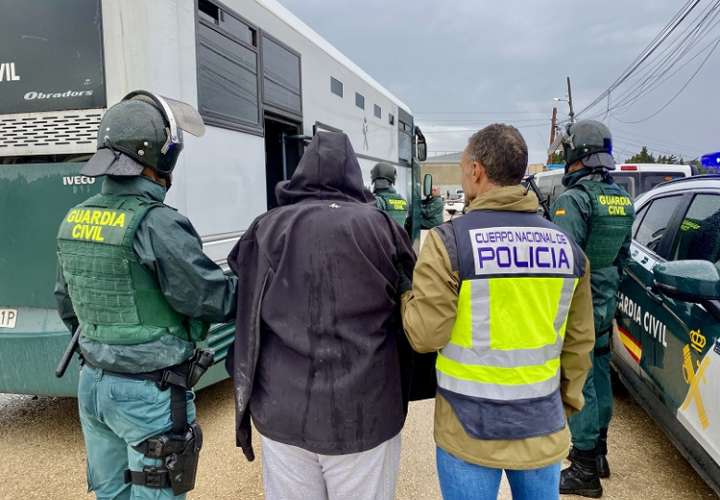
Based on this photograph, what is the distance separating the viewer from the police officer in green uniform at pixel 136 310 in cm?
206

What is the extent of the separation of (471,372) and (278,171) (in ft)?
15.4

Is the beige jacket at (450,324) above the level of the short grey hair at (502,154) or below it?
below

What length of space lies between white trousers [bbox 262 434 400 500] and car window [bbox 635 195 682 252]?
3.01 m

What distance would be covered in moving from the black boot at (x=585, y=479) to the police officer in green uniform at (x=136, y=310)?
2209 millimetres

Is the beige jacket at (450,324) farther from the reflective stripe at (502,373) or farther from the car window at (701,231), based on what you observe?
the car window at (701,231)

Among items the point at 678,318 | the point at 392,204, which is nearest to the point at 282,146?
the point at 392,204

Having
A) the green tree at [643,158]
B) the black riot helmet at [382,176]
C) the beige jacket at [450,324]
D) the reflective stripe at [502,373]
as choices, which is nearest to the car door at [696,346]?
the beige jacket at [450,324]

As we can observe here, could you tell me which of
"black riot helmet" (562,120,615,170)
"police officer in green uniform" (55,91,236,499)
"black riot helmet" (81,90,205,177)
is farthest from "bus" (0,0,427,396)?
"black riot helmet" (562,120,615,170)

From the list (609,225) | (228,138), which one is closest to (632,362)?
(609,225)

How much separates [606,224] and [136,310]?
8.36 ft

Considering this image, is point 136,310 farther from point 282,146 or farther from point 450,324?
point 282,146

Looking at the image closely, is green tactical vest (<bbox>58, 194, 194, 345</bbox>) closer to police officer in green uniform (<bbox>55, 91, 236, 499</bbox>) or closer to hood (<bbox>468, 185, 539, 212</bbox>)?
police officer in green uniform (<bbox>55, 91, 236, 499</bbox>)

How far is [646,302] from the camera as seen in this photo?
3.55 m

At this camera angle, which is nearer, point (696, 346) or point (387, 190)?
point (696, 346)
